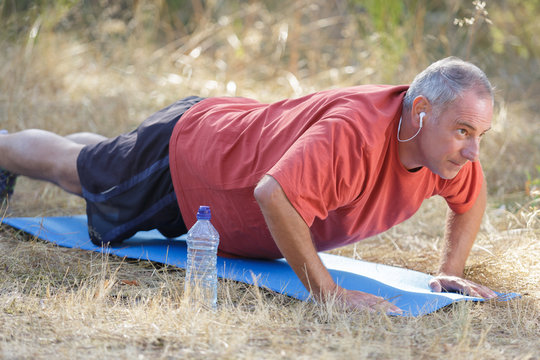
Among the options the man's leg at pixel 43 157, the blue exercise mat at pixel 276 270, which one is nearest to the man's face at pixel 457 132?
the blue exercise mat at pixel 276 270

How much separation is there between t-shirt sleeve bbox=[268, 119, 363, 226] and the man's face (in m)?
0.31

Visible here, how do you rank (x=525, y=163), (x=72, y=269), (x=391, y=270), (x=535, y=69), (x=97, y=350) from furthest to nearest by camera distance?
(x=535, y=69) < (x=525, y=163) < (x=391, y=270) < (x=72, y=269) < (x=97, y=350)

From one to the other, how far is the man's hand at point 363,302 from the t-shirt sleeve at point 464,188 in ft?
2.44

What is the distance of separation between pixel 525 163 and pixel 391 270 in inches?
106

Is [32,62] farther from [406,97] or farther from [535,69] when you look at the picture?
[535,69]

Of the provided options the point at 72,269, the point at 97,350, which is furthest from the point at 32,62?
the point at 97,350

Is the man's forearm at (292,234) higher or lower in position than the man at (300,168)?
lower

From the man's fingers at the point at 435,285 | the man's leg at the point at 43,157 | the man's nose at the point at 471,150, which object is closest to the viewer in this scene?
the man's nose at the point at 471,150

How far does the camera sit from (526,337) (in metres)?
2.43

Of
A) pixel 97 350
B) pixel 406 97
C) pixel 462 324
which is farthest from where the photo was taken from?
pixel 406 97

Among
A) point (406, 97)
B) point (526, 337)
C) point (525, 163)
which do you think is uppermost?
point (525, 163)

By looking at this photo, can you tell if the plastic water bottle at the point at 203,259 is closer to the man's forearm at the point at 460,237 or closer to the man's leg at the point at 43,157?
the man's leg at the point at 43,157

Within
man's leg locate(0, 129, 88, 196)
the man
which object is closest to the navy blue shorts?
the man

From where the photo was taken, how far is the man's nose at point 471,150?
2578 millimetres
